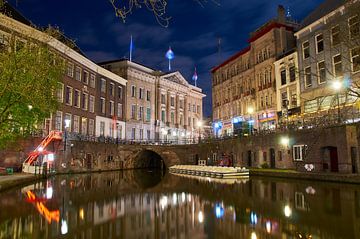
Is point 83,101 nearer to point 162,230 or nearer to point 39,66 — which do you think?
point 39,66

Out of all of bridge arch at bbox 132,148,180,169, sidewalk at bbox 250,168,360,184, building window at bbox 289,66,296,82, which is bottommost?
sidewalk at bbox 250,168,360,184

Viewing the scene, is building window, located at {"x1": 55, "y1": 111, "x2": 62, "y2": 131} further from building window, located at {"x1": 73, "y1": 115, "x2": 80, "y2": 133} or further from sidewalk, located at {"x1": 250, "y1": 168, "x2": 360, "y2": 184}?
sidewalk, located at {"x1": 250, "y1": 168, "x2": 360, "y2": 184}

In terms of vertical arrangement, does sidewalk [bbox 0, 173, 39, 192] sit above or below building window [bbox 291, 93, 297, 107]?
below

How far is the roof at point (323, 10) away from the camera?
32.8m

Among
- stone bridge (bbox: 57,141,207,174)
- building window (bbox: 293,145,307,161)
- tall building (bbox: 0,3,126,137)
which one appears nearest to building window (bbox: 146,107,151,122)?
stone bridge (bbox: 57,141,207,174)

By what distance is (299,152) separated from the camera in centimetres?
3219

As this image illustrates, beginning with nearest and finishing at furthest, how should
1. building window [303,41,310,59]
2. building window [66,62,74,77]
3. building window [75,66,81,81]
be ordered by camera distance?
1. building window [303,41,310,59]
2. building window [66,62,74,77]
3. building window [75,66,81,81]

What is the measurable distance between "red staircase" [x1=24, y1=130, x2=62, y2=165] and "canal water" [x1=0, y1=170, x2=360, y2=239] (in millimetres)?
14325

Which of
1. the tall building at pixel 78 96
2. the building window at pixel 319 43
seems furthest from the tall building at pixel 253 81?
the tall building at pixel 78 96

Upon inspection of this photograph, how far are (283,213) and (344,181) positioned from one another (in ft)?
42.9

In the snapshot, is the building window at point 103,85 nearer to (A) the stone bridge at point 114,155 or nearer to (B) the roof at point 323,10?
(A) the stone bridge at point 114,155

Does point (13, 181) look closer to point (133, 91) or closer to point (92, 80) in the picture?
point (92, 80)

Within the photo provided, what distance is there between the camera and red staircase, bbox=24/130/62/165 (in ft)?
110

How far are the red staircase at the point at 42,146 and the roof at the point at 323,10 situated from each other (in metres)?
32.0
